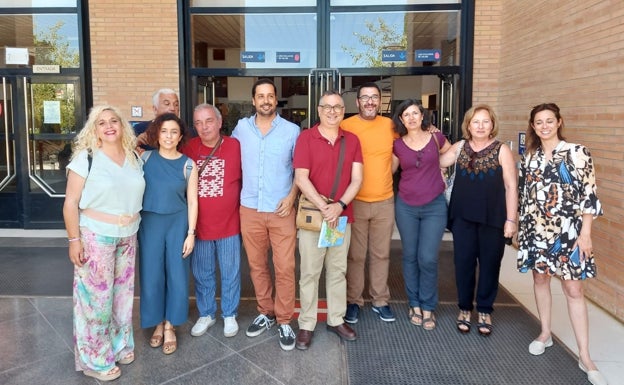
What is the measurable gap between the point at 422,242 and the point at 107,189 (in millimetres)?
2178

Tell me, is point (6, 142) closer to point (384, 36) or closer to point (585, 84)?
point (384, 36)

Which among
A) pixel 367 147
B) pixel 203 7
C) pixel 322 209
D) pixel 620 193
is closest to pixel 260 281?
pixel 322 209

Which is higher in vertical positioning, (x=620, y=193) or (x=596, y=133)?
(x=596, y=133)

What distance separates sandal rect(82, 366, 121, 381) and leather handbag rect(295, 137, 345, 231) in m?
1.44

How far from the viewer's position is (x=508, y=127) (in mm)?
6254

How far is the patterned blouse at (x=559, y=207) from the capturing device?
10.0 ft

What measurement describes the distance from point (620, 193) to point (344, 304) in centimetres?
234

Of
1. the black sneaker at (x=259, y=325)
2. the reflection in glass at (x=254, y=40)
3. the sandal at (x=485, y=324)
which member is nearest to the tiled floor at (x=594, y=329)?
the sandal at (x=485, y=324)

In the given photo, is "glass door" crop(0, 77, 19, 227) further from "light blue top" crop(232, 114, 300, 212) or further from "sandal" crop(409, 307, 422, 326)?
"sandal" crop(409, 307, 422, 326)

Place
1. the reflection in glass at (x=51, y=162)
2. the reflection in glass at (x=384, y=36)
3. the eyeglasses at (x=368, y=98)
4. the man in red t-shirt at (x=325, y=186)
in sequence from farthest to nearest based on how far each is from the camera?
the reflection in glass at (x=51, y=162), the reflection in glass at (x=384, y=36), the eyeglasses at (x=368, y=98), the man in red t-shirt at (x=325, y=186)

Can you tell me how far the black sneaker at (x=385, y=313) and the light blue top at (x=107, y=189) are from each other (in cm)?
199

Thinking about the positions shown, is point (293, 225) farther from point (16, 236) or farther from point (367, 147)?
point (16, 236)

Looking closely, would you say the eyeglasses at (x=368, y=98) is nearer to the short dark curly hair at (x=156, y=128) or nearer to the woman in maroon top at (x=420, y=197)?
the woman in maroon top at (x=420, y=197)

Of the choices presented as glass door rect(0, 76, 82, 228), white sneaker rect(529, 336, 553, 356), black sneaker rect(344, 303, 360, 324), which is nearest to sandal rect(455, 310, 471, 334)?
white sneaker rect(529, 336, 553, 356)
